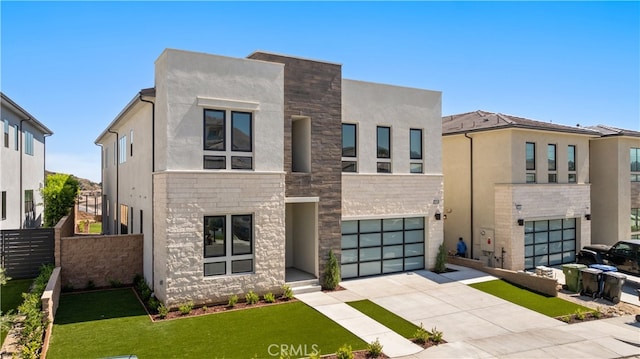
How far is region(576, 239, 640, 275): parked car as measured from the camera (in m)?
17.8

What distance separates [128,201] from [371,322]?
1287 cm

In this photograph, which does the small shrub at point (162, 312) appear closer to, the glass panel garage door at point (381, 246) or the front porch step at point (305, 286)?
the front porch step at point (305, 286)

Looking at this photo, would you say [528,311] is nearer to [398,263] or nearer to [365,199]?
[398,263]

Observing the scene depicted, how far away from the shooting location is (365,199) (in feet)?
54.2

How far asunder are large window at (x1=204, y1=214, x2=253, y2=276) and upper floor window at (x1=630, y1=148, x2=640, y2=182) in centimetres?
2121

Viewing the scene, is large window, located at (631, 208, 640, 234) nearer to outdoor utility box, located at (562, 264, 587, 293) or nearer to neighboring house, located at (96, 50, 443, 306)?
outdoor utility box, located at (562, 264, 587, 293)

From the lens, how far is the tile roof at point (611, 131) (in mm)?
21862

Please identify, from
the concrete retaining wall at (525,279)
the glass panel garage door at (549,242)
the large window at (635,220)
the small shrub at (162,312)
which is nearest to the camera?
the small shrub at (162,312)

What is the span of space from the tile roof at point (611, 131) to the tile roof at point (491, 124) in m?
1.17

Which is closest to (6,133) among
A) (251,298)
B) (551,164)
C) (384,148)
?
(251,298)

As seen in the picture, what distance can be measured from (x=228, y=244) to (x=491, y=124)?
44.3ft

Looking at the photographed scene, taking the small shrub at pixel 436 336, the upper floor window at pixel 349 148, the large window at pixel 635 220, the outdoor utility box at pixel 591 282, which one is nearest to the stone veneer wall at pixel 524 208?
the outdoor utility box at pixel 591 282

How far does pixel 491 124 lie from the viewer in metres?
19.8

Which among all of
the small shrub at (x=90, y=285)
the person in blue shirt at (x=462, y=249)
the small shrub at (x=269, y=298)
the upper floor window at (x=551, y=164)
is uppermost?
the upper floor window at (x=551, y=164)
